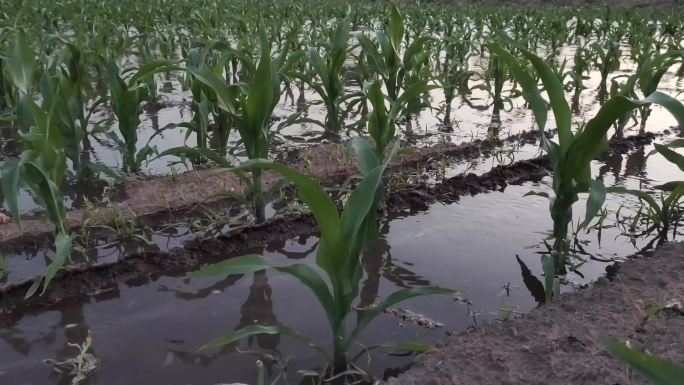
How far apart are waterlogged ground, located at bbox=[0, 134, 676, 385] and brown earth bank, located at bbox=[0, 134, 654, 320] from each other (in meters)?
0.04

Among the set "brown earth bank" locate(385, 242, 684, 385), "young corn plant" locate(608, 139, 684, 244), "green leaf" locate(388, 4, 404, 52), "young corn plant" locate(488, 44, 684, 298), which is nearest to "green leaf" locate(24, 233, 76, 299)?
"brown earth bank" locate(385, 242, 684, 385)

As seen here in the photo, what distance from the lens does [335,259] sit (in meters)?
1.56

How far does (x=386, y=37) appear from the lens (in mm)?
3883

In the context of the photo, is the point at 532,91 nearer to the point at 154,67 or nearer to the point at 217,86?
the point at 217,86

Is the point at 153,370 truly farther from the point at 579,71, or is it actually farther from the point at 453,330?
the point at 579,71

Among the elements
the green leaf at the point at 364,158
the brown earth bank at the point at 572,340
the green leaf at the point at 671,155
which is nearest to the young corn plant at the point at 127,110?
the green leaf at the point at 364,158

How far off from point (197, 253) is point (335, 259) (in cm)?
105

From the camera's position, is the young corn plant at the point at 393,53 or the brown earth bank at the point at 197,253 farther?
the young corn plant at the point at 393,53

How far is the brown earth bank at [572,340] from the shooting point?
1584mm

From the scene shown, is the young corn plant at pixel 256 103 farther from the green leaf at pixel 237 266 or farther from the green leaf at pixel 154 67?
the green leaf at pixel 237 266

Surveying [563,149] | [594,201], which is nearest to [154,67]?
[563,149]

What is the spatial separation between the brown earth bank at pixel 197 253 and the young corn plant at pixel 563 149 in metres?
0.84

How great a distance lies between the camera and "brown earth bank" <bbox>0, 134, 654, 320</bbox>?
2.06 metres

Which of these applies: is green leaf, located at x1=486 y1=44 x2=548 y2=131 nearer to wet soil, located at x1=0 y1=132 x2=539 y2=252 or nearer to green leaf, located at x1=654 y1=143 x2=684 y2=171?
green leaf, located at x1=654 y1=143 x2=684 y2=171
